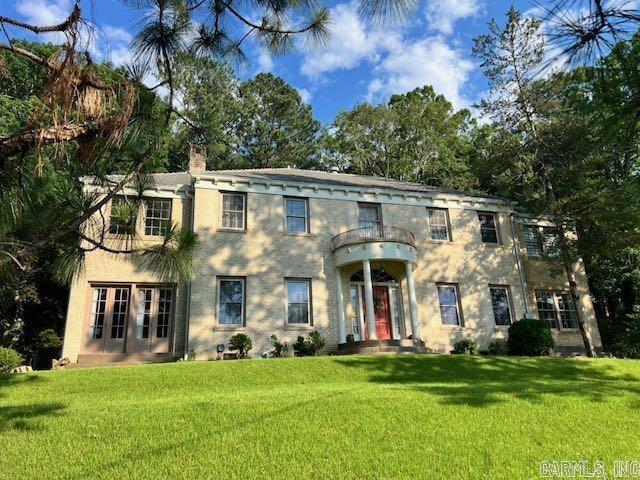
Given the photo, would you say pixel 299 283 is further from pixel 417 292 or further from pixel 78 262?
pixel 78 262

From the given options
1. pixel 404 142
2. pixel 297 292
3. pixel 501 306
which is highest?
pixel 404 142

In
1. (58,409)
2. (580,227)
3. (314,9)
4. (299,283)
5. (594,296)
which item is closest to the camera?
(314,9)

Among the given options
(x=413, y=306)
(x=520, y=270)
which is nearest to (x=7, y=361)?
(x=413, y=306)

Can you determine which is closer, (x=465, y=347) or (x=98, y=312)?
(x=98, y=312)

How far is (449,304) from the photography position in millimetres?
19094

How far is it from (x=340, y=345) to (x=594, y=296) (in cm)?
1808

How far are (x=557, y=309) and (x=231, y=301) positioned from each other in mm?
13989

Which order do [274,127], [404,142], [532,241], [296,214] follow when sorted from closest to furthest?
[296,214] < [532,241] < [404,142] < [274,127]

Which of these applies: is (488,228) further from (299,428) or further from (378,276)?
(299,428)

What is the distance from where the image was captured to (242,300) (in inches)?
659

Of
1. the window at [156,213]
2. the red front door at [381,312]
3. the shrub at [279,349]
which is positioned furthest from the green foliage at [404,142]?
the shrub at [279,349]

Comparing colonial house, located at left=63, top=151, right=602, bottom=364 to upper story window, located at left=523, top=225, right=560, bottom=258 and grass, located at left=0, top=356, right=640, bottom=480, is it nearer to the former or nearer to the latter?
upper story window, located at left=523, top=225, right=560, bottom=258

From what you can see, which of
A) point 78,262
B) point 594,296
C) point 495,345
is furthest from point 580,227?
point 78,262

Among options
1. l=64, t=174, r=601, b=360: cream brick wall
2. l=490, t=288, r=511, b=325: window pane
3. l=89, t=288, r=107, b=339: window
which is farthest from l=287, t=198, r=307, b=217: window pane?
l=490, t=288, r=511, b=325: window pane
